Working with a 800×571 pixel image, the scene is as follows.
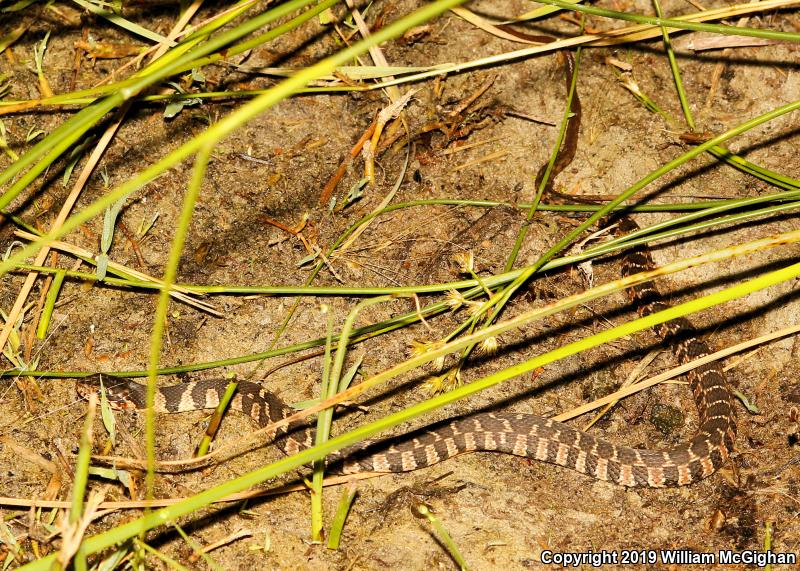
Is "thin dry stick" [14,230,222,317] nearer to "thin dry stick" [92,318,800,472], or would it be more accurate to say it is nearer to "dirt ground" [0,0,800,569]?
"dirt ground" [0,0,800,569]

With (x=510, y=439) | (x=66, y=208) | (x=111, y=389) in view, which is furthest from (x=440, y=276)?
(x=66, y=208)

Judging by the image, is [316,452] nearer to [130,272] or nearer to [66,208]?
[130,272]

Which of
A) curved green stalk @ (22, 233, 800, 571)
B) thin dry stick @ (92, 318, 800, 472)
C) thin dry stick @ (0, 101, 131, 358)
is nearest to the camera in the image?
curved green stalk @ (22, 233, 800, 571)

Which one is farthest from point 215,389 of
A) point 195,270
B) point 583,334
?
point 583,334

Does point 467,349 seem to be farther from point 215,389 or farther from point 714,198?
point 714,198

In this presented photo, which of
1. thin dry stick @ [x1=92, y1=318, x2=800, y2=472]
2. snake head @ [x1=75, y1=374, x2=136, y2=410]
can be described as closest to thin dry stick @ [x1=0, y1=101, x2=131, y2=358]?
snake head @ [x1=75, y1=374, x2=136, y2=410]

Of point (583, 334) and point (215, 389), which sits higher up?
point (583, 334)

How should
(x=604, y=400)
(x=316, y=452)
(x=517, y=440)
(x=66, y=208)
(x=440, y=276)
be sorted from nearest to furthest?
(x=316, y=452), (x=604, y=400), (x=517, y=440), (x=66, y=208), (x=440, y=276)
